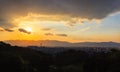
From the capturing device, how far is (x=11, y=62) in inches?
4395

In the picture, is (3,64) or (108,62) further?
(3,64)

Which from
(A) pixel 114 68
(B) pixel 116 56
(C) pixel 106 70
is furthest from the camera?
(B) pixel 116 56

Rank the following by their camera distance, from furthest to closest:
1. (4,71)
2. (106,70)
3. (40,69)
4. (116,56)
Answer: (40,69) < (116,56) < (4,71) < (106,70)

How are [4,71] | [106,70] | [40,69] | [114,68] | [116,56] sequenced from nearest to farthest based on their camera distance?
[114,68] → [106,70] → [4,71] → [116,56] → [40,69]

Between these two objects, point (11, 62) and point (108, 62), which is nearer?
point (108, 62)

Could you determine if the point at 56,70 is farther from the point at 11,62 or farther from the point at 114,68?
the point at 114,68

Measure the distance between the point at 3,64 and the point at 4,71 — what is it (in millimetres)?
8147

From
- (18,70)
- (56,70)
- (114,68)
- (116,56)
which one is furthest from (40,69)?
(114,68)

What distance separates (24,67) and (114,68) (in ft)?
110

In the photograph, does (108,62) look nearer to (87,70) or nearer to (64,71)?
(87,70)

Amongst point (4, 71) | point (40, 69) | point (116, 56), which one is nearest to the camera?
point (4, 71)

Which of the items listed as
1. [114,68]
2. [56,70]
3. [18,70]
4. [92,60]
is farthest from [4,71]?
[114,68]

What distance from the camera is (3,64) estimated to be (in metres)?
110

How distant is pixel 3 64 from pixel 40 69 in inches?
776
